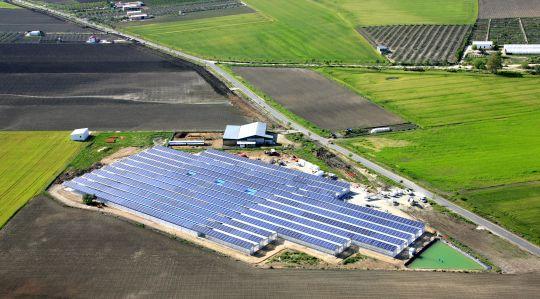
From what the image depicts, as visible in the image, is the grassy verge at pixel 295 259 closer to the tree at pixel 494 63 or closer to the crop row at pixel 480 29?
the tree at pixel 494 63

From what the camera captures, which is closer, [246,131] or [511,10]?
[246,131]

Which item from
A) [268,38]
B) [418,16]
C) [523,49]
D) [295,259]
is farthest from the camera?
[418,16]

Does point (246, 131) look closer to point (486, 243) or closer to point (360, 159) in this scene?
point (360, 159)

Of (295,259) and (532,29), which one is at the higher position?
(532,29)

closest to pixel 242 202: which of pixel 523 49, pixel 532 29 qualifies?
pixel 523 49

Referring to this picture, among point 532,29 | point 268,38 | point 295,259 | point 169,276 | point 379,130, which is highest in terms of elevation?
point 532,29

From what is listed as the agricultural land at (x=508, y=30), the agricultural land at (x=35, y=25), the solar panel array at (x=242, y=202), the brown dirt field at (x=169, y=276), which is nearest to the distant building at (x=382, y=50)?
the agricultural land at (x=508, y=30)

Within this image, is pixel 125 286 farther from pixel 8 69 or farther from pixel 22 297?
pixel 8 69
